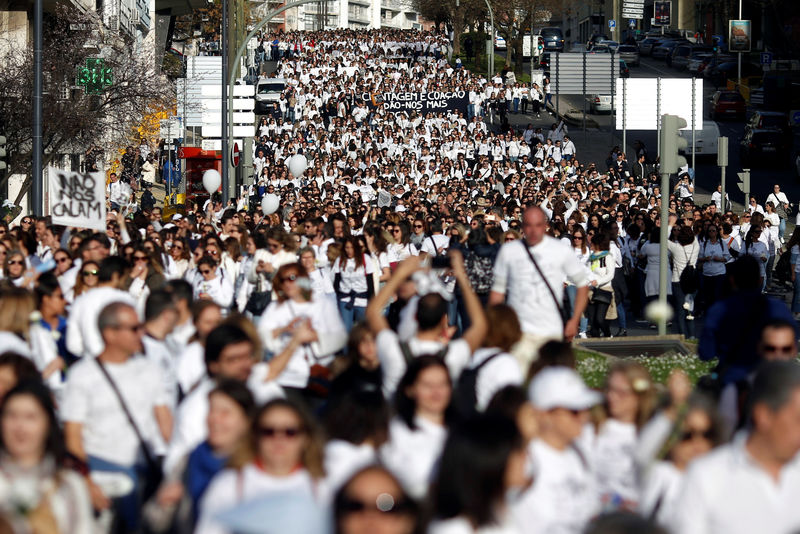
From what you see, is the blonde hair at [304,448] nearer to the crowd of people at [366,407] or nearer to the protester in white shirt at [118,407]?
the crowd of people at [366,407]

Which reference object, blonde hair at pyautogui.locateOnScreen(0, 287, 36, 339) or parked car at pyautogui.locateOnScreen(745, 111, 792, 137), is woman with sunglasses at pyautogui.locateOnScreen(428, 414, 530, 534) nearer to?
blonde hair at pyautogui.locateOnScreen(0, 287, 36, 339)

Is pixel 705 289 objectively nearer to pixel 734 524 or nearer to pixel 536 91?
pixel 734 524

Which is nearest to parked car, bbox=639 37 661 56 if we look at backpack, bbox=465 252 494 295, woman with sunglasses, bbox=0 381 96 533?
backpack, bbox=465 252 494 295

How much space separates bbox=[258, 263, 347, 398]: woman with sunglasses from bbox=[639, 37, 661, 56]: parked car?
79.7 metres

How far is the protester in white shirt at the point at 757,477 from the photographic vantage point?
15.8 ft

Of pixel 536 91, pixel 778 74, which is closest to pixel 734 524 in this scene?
pixel 536 91

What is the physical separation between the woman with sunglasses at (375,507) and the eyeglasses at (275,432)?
83cm

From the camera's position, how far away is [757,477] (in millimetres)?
4910

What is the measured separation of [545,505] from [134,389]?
242 centimetres

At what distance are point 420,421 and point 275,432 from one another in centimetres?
115

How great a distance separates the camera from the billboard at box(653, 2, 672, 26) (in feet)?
352

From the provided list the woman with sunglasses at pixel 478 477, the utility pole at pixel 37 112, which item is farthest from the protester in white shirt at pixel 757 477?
the utility pole at pixel 37 112

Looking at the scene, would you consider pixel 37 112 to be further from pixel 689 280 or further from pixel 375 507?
pixel 375 507

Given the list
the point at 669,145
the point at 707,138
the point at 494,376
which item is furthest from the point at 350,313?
the point at 707,138
